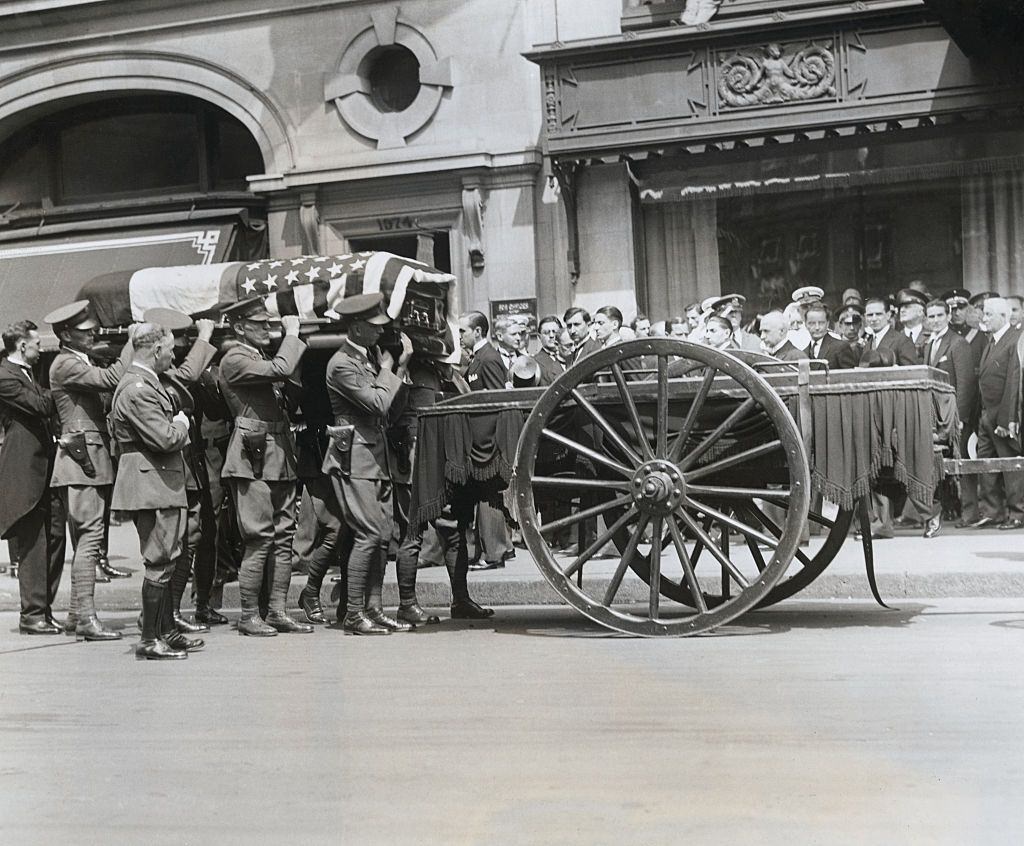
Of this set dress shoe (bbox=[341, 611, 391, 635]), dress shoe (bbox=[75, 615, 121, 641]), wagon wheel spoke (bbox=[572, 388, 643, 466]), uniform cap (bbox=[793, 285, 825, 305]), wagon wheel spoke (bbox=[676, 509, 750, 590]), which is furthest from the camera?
uniform cap (bbox=[793, 285, 825, 305])

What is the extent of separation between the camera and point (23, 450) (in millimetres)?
9094

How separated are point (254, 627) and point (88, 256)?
1060 centimetres

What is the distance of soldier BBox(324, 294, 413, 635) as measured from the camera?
830 centimetres

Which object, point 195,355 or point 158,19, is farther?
point 158,19

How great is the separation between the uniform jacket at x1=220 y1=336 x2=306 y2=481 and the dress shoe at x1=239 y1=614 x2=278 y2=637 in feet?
2.91

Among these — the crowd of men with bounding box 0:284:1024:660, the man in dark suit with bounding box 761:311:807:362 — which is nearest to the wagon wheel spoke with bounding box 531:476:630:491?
the crowd of men with bounding box 0:284:1024:660

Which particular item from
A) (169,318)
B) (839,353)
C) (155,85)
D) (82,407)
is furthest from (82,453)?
(155,85)

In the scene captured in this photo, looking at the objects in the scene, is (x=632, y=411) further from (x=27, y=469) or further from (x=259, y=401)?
(x=27, y=469)

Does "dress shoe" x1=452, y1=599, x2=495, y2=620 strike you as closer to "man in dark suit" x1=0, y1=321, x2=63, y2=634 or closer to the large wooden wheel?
the large wooden wheel

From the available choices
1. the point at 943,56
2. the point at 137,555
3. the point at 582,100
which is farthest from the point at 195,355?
the point at 943,56

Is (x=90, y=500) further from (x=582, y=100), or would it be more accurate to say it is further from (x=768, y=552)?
(x=582, y=100)

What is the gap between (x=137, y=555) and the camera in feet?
43.9

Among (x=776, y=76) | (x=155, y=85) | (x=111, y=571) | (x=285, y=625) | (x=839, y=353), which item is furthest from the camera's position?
(x=155, y=85)

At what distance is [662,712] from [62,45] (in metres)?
15.6
